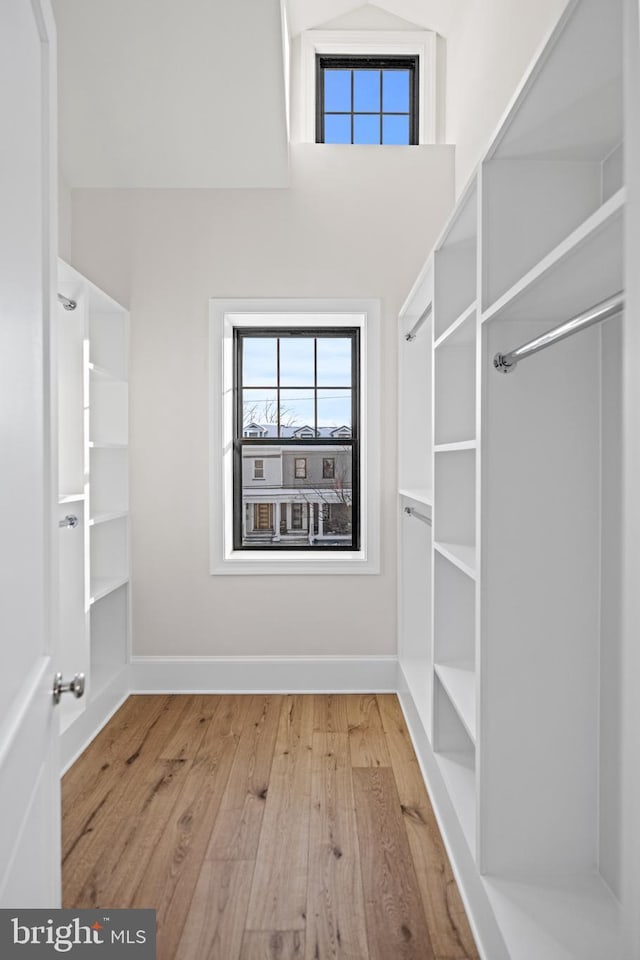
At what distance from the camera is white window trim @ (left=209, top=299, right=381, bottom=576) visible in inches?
141

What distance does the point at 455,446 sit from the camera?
81.4 inches

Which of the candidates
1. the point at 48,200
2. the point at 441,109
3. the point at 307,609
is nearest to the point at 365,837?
the point at 307,609

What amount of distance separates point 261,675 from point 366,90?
3.31m

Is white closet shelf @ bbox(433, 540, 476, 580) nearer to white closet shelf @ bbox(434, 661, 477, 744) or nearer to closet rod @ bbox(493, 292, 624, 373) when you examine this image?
white closet shelf @ bbox(434, 661, 477, 744)

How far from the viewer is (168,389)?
3590 millimetres

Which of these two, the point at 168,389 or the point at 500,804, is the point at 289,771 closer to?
the point at 500,804

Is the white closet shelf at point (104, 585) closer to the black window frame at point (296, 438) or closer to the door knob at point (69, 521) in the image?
the door knob at point (69, 521)

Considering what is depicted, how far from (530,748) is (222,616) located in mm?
2196

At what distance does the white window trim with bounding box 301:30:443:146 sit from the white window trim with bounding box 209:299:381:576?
1.16 m

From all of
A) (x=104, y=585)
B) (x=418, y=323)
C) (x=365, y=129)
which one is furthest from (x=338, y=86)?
(x=104, y=585)

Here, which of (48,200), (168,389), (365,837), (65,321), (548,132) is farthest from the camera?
(168,389)

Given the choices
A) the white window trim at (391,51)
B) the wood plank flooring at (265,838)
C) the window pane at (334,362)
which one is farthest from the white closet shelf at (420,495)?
the white window trim at (391,51)

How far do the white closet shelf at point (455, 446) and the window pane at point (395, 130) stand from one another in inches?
92.0

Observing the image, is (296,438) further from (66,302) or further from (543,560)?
(543,560)
